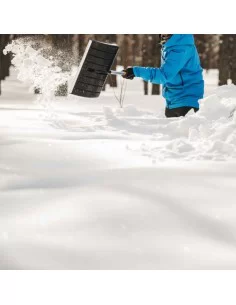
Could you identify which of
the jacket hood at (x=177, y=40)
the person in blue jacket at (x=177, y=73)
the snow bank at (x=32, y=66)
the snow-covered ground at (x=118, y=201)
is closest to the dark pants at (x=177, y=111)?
the person in blue jacket at (x=177, y=73)

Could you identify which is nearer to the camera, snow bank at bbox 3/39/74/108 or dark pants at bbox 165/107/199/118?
dark pants at bbox 165/107/199/118

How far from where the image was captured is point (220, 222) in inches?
77.1

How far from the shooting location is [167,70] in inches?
184

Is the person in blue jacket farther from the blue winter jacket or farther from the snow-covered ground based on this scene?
the snow-covered ground

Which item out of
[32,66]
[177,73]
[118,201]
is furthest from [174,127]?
[32,66]

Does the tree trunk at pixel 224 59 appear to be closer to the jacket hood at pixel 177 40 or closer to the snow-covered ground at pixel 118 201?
the jacket hood at pixel 177 40

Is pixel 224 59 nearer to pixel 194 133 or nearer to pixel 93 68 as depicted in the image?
pixel 93 68

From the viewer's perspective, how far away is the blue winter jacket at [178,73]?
15.2 feet

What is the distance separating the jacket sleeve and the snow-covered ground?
1.22m

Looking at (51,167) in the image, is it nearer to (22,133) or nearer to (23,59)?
(22,133)

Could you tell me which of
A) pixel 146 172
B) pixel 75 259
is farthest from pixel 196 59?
pixel 75 259

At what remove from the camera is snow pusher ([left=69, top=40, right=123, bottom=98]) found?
4.64 meters

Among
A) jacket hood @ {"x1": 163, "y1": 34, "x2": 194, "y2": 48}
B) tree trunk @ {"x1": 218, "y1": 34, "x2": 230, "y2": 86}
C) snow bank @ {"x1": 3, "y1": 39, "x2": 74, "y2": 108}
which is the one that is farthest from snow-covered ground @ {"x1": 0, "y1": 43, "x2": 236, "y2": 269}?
tree trunk @ {"x1": 218, "y1": 34, "x2": 230, "y2": 86}

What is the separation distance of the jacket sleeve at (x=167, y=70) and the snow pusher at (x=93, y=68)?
0.26m
